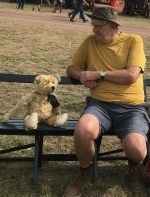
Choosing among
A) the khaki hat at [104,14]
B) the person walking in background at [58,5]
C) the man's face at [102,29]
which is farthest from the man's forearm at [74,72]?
the person walking in background at [58,5]

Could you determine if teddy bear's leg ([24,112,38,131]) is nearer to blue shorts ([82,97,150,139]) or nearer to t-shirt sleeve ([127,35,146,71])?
blue shorts ([82,97,150,139])

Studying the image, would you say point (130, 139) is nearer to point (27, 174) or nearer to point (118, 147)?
point (27, 174)

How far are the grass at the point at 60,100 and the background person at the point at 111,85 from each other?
230 millimetres

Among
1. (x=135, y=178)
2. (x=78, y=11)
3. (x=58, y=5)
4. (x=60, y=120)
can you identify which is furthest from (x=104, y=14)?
(x=58, y=5)

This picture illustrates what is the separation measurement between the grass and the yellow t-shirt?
2.67 feet

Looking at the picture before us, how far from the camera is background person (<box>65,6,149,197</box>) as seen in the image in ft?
14.1

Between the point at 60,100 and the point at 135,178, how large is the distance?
3238 mm

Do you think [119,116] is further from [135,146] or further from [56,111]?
[56,111]

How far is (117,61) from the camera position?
4555mm

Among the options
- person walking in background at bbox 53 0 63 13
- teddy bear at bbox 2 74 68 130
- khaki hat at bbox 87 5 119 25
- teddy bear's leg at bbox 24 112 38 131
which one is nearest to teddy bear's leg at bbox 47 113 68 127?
teddy bear at bbox 2 74 68 130

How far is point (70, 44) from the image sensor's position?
13852 millimetres

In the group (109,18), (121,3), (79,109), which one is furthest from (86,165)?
(121,3)

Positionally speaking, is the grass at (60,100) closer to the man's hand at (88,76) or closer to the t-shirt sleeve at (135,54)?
the man's hand at (88,76)

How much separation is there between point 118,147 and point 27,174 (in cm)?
132
